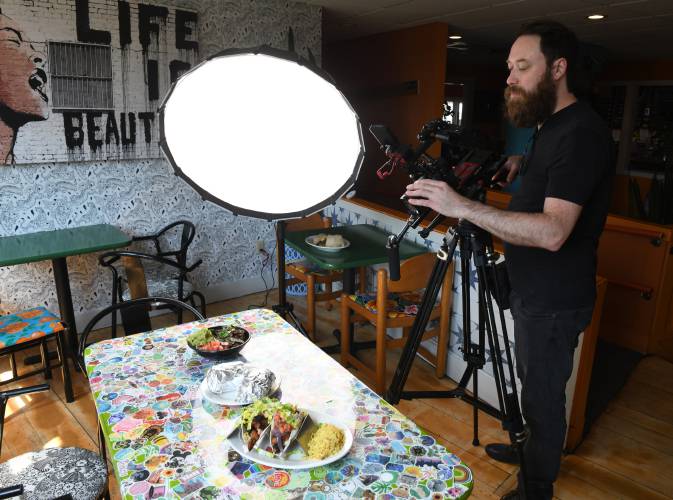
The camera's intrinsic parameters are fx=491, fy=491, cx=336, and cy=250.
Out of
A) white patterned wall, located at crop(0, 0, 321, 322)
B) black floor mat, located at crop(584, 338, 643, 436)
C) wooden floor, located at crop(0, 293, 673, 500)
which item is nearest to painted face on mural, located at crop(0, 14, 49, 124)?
white patterned wall, located at crop(0, 0, 321, 322)

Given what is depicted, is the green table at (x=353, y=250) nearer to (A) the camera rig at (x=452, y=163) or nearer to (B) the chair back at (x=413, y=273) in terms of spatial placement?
(B) the chair back at (x=413, y=273)

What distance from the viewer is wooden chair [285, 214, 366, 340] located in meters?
3.21

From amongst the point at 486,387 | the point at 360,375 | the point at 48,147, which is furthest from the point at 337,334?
the point at 48,147

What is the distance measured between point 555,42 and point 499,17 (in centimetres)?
300

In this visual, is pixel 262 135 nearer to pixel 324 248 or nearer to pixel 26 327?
pixel 324 248

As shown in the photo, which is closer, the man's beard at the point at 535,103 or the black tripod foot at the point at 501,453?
A: the man's beard at the point at 535,103

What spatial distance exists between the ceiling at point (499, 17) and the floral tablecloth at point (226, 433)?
10.0 feet

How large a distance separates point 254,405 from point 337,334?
2.25m

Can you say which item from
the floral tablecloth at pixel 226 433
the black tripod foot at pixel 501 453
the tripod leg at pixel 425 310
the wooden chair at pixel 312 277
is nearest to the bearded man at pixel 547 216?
the tripod leg at pixel 425 310

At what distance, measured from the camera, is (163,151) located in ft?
2.91

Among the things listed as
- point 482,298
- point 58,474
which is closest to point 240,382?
point 58,474

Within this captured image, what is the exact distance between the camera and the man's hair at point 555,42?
1393mm

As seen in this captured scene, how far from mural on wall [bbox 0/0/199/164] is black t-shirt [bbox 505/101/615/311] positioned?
93.4 inches

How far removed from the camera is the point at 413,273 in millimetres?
2471
